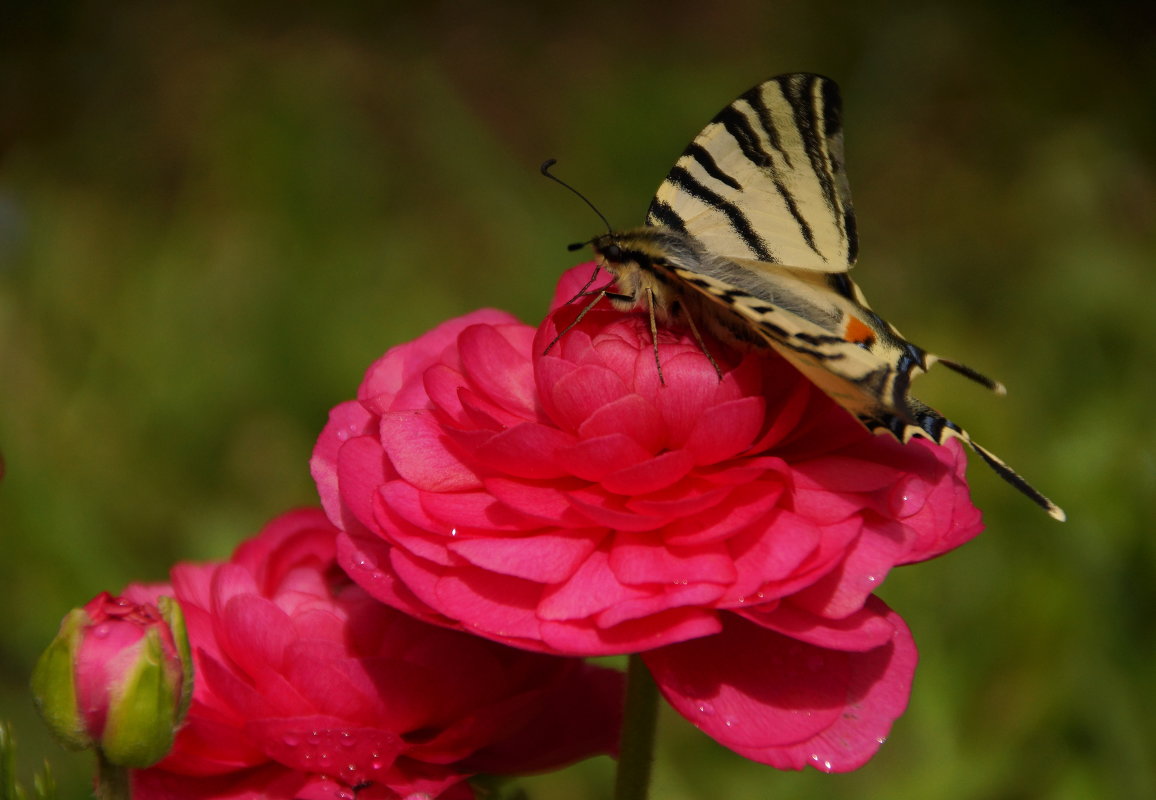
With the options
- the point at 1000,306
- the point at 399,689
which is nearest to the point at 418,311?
the point at 1000,306

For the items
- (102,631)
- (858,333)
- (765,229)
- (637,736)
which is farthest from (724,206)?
(102,631)

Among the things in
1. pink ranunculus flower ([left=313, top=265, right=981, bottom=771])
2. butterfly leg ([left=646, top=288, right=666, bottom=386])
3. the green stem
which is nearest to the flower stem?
pink ranunculus flower ([left=313, top=265, right=981, bottom=771])

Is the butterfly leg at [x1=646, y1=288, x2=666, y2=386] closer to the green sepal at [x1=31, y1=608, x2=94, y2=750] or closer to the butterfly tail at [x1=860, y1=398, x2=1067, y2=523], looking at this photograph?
the butterfly tail at [x1=860, y1=398, x2=1067, y2=523]

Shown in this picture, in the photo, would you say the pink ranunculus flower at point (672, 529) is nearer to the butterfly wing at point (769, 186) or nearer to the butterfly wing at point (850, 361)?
the butterfly wing at point (850, 361)

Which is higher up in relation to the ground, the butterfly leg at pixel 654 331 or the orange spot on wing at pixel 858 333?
the butterfly leg at pixel 654 331

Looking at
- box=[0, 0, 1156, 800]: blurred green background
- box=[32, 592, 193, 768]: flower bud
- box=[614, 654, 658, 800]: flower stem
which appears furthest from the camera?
box=[0, 0, 1156, 800]: blurred green background

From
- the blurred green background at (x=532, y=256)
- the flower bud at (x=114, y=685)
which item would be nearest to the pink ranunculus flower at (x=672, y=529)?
the flower bud at (x=114, y=685)

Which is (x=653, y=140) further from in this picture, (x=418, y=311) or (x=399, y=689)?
(x=399, y=689)
